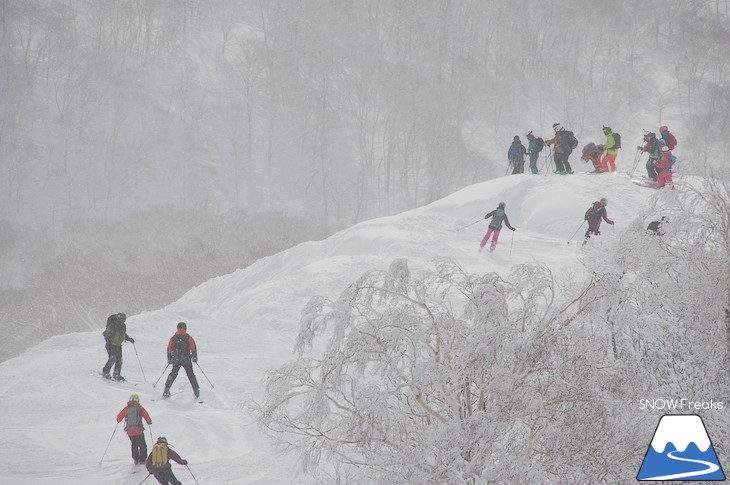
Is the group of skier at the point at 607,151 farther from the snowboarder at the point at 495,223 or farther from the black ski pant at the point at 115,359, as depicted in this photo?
the black ski pant at the point at 115,359

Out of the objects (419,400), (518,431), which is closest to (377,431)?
(419,400)

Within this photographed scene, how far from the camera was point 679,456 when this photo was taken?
897 cm

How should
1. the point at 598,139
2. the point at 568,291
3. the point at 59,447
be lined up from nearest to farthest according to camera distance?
the point at 59,447, the point at 568,291, the point at 598,139

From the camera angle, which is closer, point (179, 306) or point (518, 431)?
point (518, 431)

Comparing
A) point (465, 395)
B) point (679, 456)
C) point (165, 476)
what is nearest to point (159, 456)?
point (165, 476)

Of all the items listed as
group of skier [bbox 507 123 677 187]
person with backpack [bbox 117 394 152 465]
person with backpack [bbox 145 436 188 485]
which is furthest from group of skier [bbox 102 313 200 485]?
group of skier [bbox 507 123 677 187]

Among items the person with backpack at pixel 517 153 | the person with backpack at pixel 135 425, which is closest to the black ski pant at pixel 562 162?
the person with backpack at pixel 517 153

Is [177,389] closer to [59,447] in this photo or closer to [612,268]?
[59,447]

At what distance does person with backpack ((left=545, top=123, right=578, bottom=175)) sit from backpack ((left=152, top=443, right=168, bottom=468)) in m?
18.1

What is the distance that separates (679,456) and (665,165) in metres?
15.9

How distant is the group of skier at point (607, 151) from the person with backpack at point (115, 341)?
1594cm

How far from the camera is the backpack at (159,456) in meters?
9.29

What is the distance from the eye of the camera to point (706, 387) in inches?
441

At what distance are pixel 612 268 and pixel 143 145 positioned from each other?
53.0 metres
